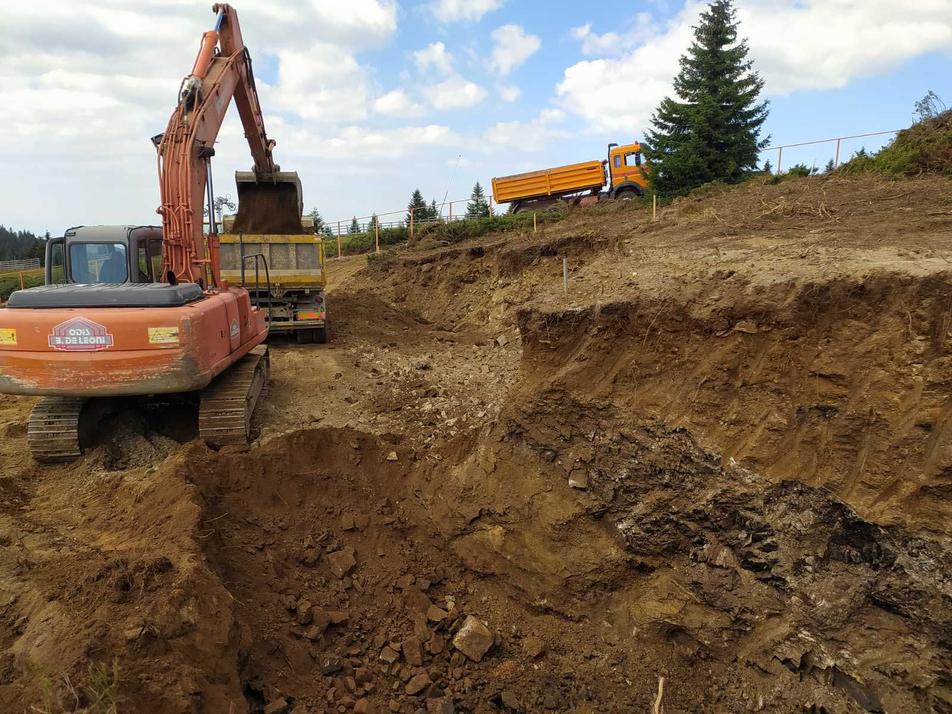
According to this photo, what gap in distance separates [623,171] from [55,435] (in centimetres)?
2189

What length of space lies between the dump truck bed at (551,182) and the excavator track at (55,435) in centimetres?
2096

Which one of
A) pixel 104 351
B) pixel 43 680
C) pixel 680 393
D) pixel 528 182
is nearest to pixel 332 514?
pixel 104 351

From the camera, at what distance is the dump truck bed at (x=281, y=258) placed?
9945mm

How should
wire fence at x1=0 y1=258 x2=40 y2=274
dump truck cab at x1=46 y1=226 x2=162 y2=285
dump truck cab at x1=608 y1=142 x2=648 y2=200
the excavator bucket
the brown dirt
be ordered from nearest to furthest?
the brown dirt < dump truck cab at x1=46 y1=226 x2=162 y2=285 < the excavator bucket < dump truck cab at x1=608 y1=142 x2=648 y2=200 < wire fence at x1=0 y1=258 x2=40 y2=274

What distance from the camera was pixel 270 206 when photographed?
11.1 meters

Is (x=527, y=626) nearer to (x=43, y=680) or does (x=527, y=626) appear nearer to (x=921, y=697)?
(x=921, y=697)

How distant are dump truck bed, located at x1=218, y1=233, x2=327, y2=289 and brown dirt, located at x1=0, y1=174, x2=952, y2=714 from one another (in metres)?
4.41

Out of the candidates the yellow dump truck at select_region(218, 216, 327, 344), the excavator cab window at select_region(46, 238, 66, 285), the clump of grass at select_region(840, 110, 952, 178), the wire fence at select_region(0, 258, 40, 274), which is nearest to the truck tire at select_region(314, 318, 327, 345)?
the yellow dump truck at select_region(218, 216, 327, 344)

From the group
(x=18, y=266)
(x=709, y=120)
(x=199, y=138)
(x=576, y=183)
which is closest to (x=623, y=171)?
(x=576, y=183)

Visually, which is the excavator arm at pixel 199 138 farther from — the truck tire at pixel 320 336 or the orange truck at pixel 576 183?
the orange truck at pixel 576 183

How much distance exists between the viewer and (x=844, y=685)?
3746 mm

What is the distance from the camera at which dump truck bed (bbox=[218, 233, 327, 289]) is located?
9.95 metres

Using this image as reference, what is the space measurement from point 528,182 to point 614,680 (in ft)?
74.3

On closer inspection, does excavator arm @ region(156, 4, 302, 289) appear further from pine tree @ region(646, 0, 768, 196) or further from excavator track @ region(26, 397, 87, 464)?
pine tree @ region(646, 0, 768, 196)
